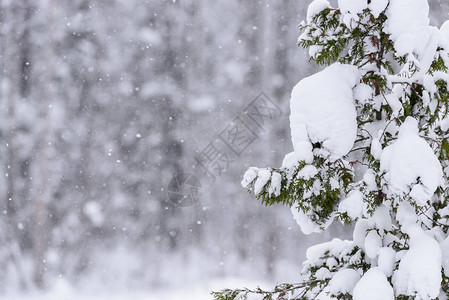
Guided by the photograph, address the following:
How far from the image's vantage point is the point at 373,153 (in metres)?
2.43

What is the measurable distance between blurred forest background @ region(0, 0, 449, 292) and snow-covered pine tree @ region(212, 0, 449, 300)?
8268mm

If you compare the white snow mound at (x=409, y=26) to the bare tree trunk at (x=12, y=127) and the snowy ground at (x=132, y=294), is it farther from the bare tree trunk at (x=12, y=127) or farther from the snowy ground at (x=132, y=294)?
the bare tree trunk at (x=12, y=127)

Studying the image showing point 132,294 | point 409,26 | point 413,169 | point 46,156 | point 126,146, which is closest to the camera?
point 413,169

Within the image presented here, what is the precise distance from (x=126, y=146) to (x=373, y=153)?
9.14m

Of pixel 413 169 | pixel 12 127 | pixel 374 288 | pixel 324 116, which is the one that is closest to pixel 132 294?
pixel 12 127

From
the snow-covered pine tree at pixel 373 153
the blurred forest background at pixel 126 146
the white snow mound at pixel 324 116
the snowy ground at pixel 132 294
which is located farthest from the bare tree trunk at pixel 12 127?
the white snow mound at pixel 324 116

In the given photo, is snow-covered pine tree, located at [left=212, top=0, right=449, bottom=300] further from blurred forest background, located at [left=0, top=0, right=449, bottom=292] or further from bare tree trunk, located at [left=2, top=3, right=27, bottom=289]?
bare tree trunk, located at [left=2, top=3, right=27, bottom=289]

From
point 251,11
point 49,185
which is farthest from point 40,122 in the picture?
point 251,11

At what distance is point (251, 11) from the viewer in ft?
40.1

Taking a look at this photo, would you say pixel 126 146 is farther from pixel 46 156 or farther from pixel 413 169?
pixel 413 169

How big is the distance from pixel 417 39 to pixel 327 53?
1.62 ft

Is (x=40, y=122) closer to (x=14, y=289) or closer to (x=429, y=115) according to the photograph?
(x=14, y=289)

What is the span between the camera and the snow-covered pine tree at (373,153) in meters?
2.21

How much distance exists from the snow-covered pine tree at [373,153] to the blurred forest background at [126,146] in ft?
27.1
